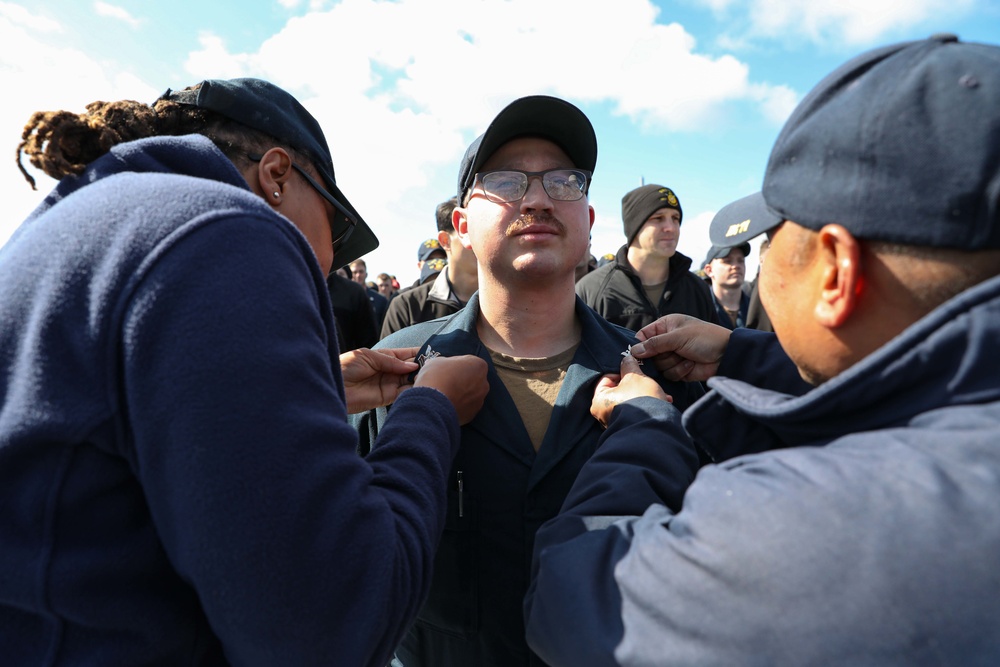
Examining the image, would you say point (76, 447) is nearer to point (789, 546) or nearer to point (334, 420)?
point (334, 420)

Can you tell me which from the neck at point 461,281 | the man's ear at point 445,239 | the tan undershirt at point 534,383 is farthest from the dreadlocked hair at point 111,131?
the man's ear at point 445,239

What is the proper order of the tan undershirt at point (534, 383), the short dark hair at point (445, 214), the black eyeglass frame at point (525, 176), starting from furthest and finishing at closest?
1. the short dark hair at point (445, 214)
2. the black eyeglass frame at point (525, 176)
3. the tan undershirt at point (534, 383)

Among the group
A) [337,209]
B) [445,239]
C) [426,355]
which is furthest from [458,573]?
[445,239]

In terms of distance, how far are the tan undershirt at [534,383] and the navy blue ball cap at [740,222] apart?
0.74 meters

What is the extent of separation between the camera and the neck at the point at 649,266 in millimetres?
5277

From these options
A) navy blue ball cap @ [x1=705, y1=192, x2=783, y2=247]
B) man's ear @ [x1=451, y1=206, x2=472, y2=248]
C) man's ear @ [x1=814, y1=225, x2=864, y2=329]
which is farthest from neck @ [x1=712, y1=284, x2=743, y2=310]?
man's ear @ [x1=814, y1=225, x2=864, y2=329]

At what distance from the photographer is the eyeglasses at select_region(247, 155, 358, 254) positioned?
1652 mm

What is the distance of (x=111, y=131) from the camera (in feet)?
4.05

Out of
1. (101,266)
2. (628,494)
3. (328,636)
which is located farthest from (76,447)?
(628,494)

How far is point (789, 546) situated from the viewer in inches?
36.1

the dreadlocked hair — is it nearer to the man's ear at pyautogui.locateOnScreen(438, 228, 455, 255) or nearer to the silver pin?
the silver pin

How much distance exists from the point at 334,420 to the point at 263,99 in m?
1.03

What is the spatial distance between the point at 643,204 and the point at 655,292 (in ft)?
2.64

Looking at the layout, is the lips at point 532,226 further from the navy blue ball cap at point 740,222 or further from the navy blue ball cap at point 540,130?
the navy blue ball cap at point 740,222
